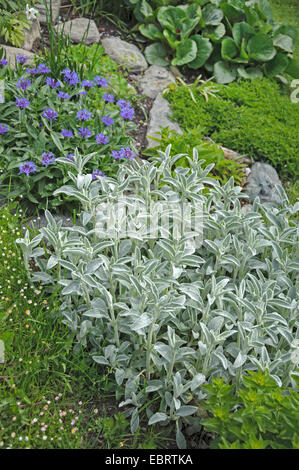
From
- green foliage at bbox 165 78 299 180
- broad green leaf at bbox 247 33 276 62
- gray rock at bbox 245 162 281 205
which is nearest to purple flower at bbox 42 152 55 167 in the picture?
green foliage at bbox 165 78 299 180

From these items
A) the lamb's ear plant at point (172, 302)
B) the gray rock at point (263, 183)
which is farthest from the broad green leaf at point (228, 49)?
the lamb's ear plant at point (172, 302)

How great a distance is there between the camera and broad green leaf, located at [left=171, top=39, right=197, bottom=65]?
15.9ft

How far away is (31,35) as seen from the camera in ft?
14.7

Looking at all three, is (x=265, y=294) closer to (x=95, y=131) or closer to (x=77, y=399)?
(x=77, y=399)

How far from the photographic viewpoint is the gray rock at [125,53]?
4766 millimetres

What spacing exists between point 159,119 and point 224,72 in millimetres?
1027

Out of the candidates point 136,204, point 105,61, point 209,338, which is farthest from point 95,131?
point 209,338

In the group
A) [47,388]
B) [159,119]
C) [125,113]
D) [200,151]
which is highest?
[125,113]

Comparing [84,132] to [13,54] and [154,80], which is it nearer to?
[13,54]

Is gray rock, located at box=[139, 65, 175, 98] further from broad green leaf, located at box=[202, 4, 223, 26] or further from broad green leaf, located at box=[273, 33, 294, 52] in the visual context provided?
broad green leaf, located at box=[273, 33, 294, 52]

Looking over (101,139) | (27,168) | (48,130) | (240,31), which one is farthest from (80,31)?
(27,168)
